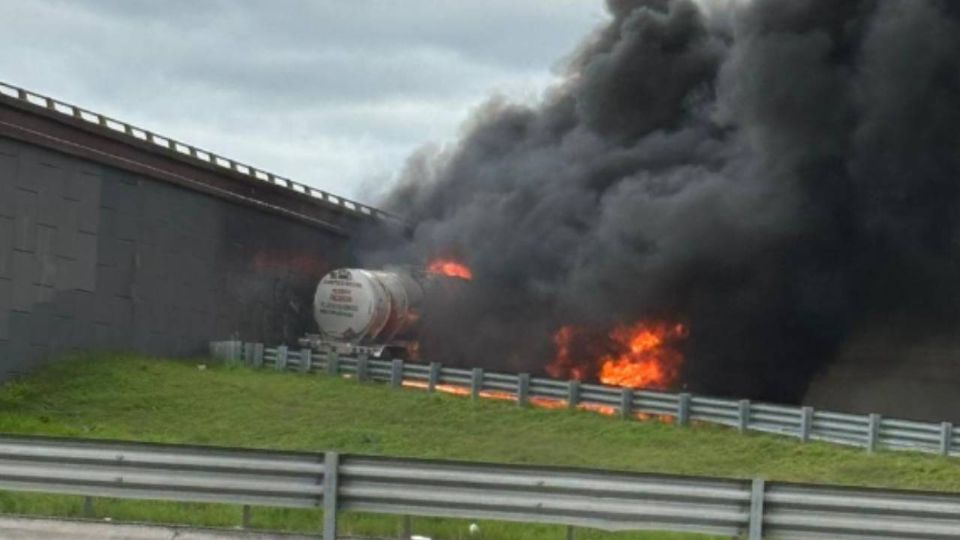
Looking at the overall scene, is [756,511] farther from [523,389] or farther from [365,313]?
[365,313]

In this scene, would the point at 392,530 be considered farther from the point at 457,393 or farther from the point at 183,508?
the point at 457,393

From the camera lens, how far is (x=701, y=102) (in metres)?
52.2

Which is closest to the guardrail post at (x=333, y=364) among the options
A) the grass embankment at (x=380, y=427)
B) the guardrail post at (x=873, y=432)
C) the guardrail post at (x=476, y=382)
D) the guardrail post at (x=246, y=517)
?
the grass embankment at (x=380, y=427)

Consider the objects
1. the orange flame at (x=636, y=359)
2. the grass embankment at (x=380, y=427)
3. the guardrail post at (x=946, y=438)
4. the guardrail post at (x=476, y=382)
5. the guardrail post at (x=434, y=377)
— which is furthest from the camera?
the orange flame at (x=636, y=359)

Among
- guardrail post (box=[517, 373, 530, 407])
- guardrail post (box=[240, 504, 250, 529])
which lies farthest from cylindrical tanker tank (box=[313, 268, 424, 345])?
guardrail post (box=[240, 504, 250, 529])

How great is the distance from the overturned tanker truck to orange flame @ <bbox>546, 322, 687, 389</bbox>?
472 cm

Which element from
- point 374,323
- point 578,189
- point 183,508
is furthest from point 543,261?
point 183,508

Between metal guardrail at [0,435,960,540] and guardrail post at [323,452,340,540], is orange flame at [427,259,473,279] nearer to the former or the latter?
metal guardrail at [0,435,960,540]

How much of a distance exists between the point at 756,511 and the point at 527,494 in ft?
5.52

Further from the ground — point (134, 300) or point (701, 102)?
point (701, 102)

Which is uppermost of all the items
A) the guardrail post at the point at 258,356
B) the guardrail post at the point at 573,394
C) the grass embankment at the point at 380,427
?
the guardrail post at the point at 258,356

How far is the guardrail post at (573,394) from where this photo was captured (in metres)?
34.7

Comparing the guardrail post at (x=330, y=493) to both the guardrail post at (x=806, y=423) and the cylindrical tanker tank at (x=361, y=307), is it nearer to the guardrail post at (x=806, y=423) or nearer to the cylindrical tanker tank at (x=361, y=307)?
the guardrail post at (x=806, y=423)

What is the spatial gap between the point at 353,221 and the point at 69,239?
19.3m
